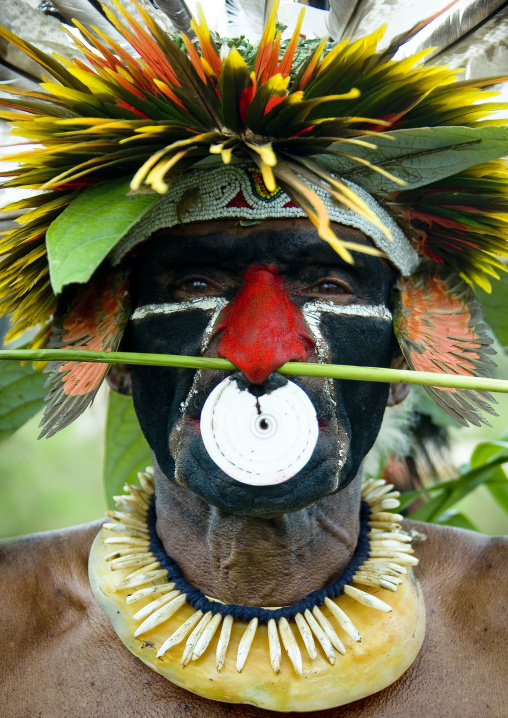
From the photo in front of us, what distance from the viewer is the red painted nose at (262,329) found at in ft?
5.95

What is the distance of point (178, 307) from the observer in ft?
6.99

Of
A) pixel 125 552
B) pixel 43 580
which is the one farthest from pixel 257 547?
pixel 43 580

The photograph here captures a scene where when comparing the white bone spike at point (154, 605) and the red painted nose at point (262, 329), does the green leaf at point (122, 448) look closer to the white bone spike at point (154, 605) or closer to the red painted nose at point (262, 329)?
the white bone spike at point (154, 605)

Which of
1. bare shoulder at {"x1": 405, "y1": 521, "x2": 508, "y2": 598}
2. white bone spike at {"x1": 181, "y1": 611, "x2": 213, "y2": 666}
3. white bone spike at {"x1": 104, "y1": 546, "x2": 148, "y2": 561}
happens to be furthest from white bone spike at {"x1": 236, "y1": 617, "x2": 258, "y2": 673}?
bare shoulder at {"x1": 405, "y1": 521, "x2": 508, "y2": 598}

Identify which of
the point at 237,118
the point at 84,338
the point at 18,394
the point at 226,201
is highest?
the point at 237,118

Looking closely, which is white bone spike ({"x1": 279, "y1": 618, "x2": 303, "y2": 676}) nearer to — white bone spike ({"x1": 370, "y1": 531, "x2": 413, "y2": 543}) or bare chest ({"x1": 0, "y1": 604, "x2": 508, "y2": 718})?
bare chest ({"x1": 0, "y1": 604, "x2": 508, "y2": 718})

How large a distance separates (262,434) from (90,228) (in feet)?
2.04

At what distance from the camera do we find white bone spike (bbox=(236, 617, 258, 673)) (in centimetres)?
196

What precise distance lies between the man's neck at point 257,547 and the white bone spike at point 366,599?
132 mm

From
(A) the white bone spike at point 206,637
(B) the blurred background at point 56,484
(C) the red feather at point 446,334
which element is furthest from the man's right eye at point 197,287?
(B) the blurred background at point 56,484

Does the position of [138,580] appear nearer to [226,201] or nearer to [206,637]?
[206,637]

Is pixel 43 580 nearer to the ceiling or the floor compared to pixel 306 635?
nearer to the floor

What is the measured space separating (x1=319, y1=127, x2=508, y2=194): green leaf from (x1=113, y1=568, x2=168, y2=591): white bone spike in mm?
1285

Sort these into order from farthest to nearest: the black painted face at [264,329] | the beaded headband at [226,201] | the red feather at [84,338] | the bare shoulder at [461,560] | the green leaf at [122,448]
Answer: the green leaf at [122,448] < the bare shoulder at [461,560] < the red feather at [84,338] < the beaded headband at [226,201] < the black painted face at [264,329]
